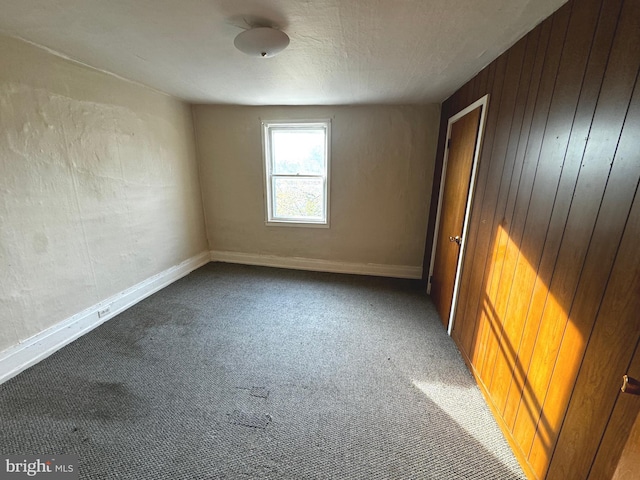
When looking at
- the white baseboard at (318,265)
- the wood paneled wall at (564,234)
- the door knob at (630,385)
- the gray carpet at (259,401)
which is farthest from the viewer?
the white baseboard at (318,265)

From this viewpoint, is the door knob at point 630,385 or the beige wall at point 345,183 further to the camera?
the beige wall at point 345,183

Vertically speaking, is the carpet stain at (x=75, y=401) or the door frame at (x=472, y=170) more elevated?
the door frame at (x=472, y=170)

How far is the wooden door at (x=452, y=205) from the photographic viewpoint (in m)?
2.24

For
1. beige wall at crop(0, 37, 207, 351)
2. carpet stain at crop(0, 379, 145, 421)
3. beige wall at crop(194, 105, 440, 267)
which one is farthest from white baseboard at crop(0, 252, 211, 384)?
beige wall at crop(194, 105, 440, 267)

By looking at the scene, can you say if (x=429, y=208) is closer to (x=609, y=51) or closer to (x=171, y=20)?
(x=609, y=51)

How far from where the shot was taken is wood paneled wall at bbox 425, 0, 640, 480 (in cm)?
92

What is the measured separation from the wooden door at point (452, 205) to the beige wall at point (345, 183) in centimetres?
53

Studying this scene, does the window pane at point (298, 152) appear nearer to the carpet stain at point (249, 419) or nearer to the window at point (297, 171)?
the window at point (297, 171)

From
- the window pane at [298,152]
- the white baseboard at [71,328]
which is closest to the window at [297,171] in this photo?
the window pane at [298,152]

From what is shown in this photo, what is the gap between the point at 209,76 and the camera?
→ 2395 mm

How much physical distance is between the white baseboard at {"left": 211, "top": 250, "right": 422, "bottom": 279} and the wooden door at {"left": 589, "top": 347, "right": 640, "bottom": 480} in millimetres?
2723

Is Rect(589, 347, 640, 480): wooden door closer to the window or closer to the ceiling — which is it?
the ceiling

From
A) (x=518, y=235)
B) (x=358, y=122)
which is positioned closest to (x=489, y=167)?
(x=518, y=235)

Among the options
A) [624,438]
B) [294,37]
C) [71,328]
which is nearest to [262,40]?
[294,37]
